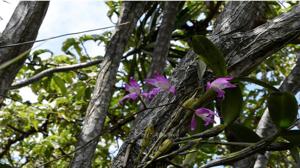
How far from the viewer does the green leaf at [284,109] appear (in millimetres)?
467

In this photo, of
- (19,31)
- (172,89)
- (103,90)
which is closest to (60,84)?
(103,90)

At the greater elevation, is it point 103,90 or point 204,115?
point 103,90

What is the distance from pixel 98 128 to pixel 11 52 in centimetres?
34

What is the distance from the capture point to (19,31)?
1074 millimetres

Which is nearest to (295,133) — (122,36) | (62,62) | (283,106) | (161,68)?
(283,106)

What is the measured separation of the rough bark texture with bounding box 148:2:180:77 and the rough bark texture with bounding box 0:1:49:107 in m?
0.72

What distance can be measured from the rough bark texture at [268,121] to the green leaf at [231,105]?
0.76m

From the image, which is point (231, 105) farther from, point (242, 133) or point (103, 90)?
point (103, 90)

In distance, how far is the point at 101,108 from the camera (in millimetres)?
1309

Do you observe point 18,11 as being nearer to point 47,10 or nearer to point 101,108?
point 47,10

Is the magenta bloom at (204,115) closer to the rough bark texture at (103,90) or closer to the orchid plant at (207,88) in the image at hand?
the orchid plant at (207,88)

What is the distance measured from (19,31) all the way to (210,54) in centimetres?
69

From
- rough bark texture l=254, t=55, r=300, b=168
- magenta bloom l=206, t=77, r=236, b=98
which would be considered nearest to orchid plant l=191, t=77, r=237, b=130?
magenta bloom l=206, t=77, r=236, b=98

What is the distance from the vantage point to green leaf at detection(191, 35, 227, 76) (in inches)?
19.8
